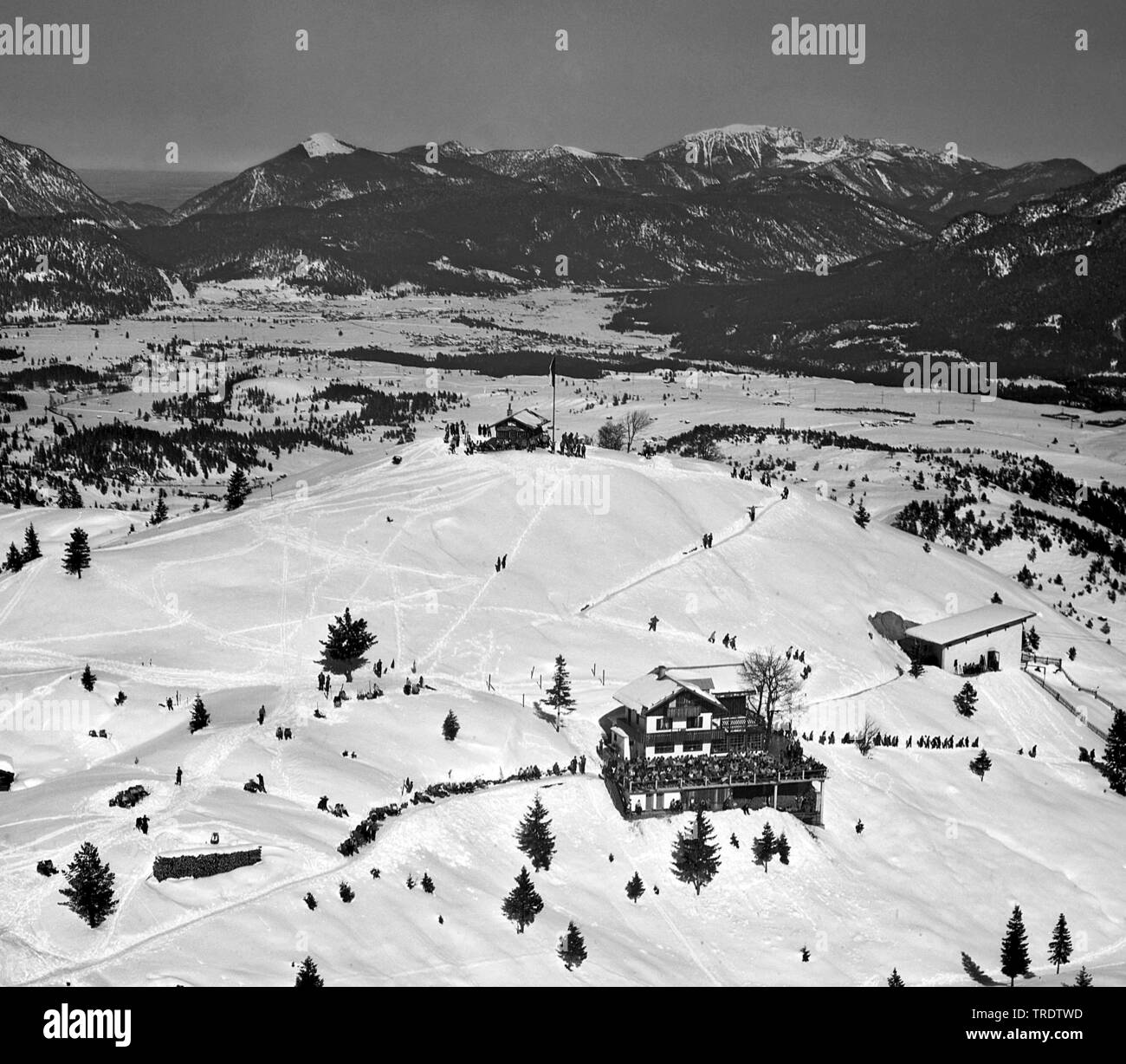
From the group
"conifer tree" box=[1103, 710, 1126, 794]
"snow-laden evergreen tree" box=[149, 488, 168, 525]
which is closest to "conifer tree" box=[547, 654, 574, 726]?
"conifer tree" box=[1103, 710, 1126, 794]

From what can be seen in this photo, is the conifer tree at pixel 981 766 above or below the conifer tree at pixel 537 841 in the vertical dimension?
below

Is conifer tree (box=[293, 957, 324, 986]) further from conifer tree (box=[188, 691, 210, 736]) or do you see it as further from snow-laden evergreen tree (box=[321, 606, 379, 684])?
snow-laden evergreen tree (box=[321, 606, 379, 684])

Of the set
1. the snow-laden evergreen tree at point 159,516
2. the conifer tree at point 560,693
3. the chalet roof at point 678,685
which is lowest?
the conifer tree at point 560,693

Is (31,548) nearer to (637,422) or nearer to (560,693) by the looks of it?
(560,693)

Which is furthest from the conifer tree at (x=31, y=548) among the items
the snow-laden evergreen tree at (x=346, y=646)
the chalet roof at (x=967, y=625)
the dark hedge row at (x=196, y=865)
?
the chalet roof at (x=967, y=625)

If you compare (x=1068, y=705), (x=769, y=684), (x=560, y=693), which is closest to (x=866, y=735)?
(x=769, y=684)

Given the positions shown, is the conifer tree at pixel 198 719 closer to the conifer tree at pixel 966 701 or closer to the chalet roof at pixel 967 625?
the conifer tree at pixel 966 701

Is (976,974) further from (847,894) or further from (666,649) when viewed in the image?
(666,649)
